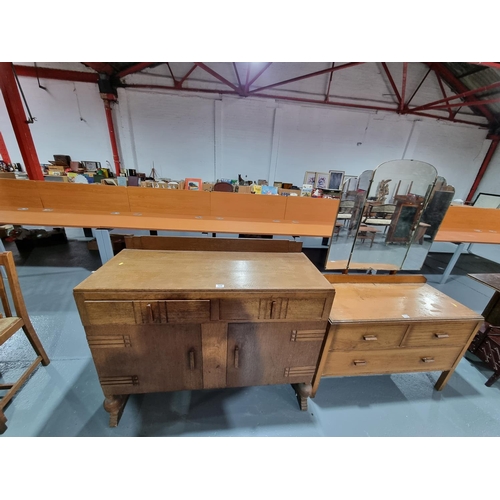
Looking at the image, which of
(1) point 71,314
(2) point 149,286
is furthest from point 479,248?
(1) point 71,314

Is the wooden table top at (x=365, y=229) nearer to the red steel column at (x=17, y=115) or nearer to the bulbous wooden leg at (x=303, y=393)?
→ the bulbous wooden leg at (x=303, y=393)

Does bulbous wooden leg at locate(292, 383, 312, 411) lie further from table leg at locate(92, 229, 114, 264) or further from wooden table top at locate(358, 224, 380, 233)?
table leg at locate(92, 229, 114, 264)

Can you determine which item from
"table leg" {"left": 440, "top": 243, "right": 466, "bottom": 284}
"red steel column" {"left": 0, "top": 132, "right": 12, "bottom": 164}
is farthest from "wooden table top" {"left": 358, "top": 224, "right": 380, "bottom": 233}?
"red steel column" {"left": 0, "top": 132, "right": 12, "bottom": 164}

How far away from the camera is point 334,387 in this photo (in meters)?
1.53

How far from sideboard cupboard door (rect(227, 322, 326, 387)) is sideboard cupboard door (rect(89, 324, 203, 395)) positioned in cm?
19

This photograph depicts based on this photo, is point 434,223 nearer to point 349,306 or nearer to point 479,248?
point 349,306

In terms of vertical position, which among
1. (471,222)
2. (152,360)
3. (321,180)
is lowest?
(152,360)

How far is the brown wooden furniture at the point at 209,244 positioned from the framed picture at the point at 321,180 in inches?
253

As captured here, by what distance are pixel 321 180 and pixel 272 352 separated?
709 cm

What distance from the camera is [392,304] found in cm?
137

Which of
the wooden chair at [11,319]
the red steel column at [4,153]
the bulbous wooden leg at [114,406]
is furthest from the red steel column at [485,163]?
the red steel column at [4,153]

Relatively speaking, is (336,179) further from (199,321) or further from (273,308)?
(199,321)

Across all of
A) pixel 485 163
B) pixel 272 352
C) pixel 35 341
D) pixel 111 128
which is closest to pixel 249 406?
pixel 272 352

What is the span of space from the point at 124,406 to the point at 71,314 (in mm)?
1246
